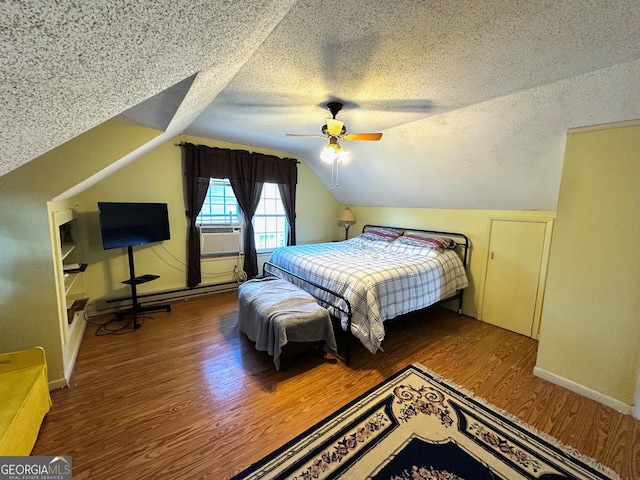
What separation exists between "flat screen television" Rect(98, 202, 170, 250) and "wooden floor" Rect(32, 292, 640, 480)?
3.57 feet

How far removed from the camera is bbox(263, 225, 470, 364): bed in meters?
2.44

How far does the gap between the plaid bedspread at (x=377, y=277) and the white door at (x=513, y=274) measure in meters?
→ 0.37

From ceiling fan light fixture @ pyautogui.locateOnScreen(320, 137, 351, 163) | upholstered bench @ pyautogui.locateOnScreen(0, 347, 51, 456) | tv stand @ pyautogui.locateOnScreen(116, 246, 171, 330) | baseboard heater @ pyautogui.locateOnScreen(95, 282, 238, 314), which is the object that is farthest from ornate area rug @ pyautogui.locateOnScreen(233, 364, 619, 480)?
baseboard heater @ pyautogui.locateOnScreen(95, 282, 238, 314)

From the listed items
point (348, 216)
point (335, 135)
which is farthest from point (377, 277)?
point (348, 216)

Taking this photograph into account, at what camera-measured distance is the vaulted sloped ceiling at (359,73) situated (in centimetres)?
72

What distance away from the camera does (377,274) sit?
2.65 meters

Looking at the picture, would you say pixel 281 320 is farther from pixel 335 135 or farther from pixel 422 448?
pixel 335 135

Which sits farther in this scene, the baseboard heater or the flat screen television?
the baseboard heater

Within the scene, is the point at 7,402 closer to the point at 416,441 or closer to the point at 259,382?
the point at 259,382

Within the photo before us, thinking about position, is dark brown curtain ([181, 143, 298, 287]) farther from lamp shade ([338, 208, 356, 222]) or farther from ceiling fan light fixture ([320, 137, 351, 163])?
ceiling fan light fixture ([320, 137, 351, 163])

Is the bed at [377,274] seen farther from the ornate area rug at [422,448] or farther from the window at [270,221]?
the window at [270,221]

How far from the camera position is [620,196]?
1.90m

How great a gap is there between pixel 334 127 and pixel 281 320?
1764 mm

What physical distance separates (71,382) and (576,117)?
4.58m
